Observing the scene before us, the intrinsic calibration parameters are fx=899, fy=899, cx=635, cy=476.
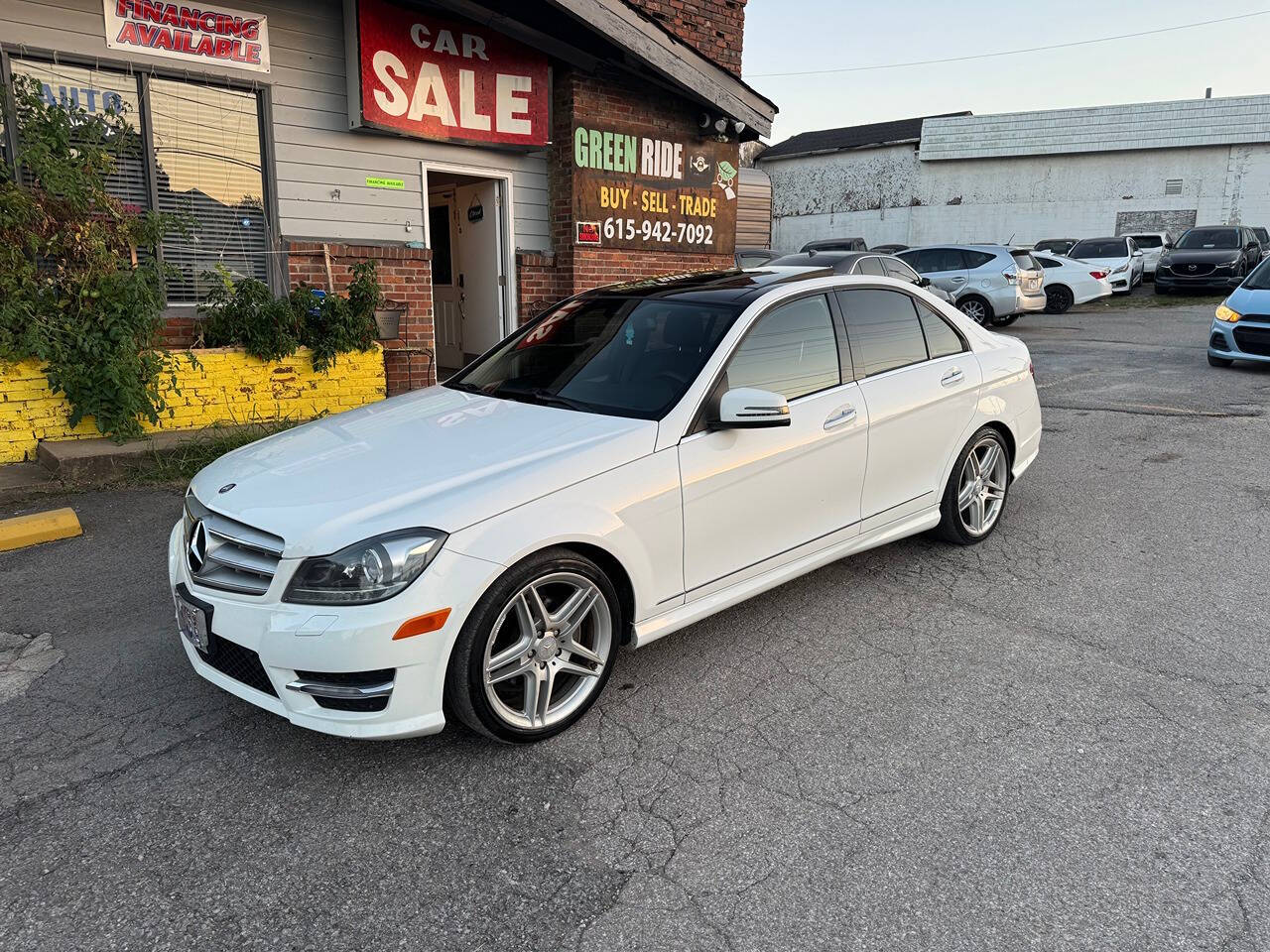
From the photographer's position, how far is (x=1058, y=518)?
18.9 ft

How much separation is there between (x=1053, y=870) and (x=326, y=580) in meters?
2.31

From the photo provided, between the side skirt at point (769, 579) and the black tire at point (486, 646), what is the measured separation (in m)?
0.39

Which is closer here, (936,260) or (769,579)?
(769,579)

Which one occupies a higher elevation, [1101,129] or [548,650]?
[1101,129]

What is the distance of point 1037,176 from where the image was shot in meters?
30.2

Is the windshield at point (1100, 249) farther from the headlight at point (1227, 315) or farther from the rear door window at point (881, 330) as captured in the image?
the rear door window at point (881, 330)

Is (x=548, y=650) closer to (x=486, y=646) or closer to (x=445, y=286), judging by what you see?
(x=486, y=646)

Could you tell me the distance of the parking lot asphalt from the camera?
238cm

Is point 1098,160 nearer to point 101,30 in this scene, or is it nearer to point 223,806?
point 101,30

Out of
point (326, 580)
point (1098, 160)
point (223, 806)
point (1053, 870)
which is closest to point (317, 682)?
point (326, 580)

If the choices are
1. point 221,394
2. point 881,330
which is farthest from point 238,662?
point 221,394

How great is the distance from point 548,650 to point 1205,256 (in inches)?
980

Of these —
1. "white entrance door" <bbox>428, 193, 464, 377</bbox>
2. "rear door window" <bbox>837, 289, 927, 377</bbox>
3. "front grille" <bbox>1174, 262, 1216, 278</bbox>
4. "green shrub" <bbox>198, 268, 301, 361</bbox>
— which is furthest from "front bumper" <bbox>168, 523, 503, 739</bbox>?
"front grille" <bbox>1174, 262, 1216, 278</bbox>

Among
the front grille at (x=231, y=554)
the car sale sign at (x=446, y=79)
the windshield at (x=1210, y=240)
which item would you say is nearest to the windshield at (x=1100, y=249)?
the windshield at (x=1210, y=240)
